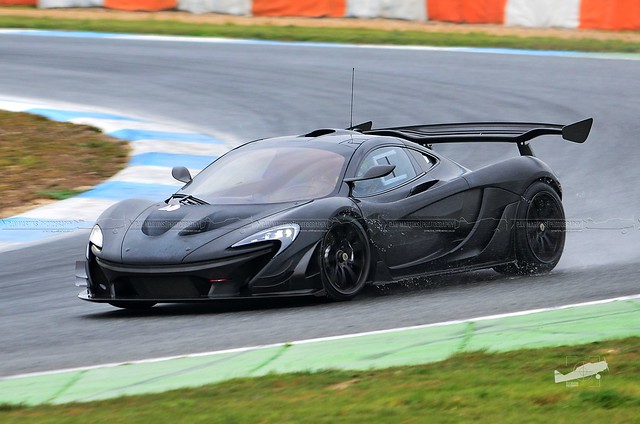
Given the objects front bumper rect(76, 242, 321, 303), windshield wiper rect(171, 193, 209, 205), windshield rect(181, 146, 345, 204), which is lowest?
front bumper rect(76, 242, 321, 303)

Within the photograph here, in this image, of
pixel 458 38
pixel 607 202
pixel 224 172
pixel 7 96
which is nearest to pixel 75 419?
pixel 224 172

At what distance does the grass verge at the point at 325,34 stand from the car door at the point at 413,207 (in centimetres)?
1341

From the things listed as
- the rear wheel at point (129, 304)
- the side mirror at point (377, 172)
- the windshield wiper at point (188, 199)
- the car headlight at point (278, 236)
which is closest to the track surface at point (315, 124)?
the rear wheel at point (129, 304)

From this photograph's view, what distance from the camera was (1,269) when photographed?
9.63 meters

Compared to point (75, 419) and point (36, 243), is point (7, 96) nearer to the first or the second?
point (36, 243)

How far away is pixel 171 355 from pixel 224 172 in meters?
2.43

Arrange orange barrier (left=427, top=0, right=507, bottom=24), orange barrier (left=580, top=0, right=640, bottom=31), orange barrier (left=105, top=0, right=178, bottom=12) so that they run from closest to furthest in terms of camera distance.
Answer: orange barrier (left=580, top=0, right=640, bottom=31), orange barrier (left=427, top=0, right=507, bottom=24), orange barrier (left=105, top=0, right=178, bottom=12)

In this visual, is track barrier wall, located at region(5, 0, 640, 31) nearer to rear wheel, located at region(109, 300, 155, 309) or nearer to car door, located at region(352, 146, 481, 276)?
car door, located at region(352, 146, 481, 276)

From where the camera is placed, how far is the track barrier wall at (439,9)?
2322cm

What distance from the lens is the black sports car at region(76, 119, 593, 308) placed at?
7691 mm

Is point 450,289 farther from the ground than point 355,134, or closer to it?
closer to it

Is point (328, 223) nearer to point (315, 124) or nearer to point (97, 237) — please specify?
point (97, 237)

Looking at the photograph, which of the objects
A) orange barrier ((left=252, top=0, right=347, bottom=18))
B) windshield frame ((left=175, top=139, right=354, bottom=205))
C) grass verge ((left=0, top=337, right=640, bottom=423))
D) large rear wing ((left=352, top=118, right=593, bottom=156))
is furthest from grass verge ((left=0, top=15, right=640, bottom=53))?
grass verge ((left=0, top=337, right=640, bottom=423))

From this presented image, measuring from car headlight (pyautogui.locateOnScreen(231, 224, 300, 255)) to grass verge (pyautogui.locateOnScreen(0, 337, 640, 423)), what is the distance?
1885 millimetres
